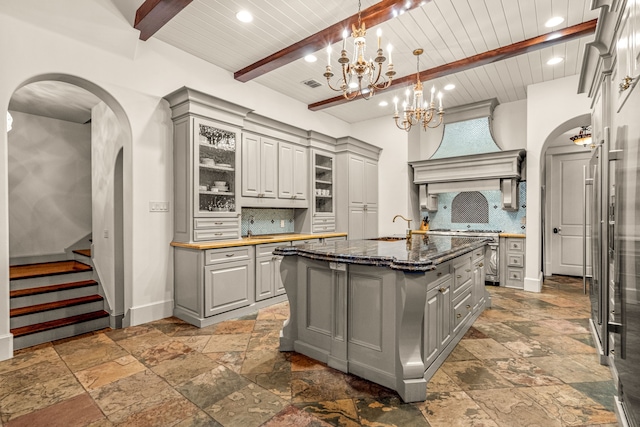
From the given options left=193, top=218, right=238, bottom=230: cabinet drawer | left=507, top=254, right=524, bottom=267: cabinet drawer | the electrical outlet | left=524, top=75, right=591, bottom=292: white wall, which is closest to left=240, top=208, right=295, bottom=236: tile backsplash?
left=193, top=218, right=238, bottom=230: cabinet drawer

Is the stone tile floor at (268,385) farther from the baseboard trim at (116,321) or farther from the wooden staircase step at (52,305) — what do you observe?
the wooden staircase step at (52,305)

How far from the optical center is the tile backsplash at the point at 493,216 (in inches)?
219

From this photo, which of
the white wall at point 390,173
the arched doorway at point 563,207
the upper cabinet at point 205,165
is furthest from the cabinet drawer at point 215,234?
the arched doorway at point 563,207

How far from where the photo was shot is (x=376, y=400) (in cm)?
210

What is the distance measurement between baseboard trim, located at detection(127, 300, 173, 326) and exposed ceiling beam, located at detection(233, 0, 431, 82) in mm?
3216

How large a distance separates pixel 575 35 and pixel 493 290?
3530 millimetres

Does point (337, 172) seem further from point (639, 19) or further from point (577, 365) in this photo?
point (639, 19)

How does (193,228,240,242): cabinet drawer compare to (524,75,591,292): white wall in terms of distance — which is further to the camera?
(524,75,591,292): white wall

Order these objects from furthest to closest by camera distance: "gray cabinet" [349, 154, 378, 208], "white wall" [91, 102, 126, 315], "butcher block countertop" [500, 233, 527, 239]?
"gray cabinet" [349, 154, 378, 208], "butcher block countertop" [500, 233, 527, 239], "white wall" [91, 102, 126, 315]

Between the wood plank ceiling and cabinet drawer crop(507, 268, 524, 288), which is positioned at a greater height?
the wood plank ceiling

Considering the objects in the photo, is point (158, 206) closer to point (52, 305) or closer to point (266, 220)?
point (52, 305)

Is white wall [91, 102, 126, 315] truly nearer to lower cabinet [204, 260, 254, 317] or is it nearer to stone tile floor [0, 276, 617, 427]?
stone tile floor [0, 276, 617, 427]

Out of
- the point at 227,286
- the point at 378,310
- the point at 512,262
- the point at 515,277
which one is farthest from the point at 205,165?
the point at 515,277

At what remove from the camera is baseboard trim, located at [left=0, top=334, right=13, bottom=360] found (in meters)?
2.67
